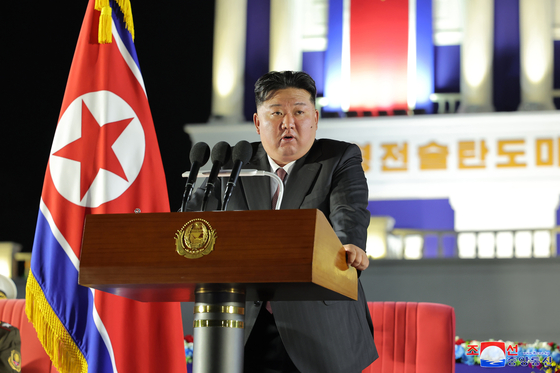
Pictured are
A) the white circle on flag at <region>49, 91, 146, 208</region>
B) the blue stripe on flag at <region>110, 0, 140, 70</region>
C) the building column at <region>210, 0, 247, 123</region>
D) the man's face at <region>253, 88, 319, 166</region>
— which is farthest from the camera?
the building column at <region>210, 0, 247, 123</region>

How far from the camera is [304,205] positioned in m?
1.65

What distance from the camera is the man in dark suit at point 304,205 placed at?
1.56 meters

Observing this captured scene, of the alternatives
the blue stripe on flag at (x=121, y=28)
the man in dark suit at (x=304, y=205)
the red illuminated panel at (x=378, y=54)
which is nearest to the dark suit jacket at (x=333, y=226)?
the man in dark suit at (x=304, y=205)

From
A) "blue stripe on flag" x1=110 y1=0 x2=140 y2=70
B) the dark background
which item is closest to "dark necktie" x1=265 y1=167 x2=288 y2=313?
"blue stripe on flag" x1=110 y1=0 x2=140 y2=70

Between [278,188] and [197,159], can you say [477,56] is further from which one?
[197,159]

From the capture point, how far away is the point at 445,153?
8.52 meters

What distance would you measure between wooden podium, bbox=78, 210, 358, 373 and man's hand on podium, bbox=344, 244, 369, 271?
0.17 feet

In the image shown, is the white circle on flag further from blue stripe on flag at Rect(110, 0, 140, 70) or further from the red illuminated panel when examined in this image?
the red illuminated panel

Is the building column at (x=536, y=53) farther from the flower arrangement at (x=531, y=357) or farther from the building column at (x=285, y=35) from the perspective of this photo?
the flower arrangement at (x=531, y=357)

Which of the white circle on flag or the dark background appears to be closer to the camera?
the white circle on flag

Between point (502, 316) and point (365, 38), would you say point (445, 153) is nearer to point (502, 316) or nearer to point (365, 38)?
point (365, 38)

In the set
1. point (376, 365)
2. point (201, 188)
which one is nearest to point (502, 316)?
point (376, 365)

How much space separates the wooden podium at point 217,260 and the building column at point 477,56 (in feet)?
26.0

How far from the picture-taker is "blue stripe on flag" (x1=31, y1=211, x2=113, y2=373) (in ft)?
7.63
